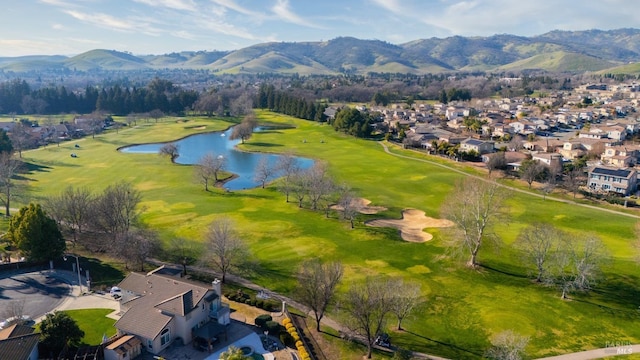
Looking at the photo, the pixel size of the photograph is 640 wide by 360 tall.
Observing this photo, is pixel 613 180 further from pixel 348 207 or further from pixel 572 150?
pixel 348 207

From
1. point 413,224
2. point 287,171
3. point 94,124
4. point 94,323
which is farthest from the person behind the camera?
point 94,124

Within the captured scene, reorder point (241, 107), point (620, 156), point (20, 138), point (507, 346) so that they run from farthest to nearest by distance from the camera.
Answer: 1. point (241, 107)
2. point (20, 138)
3. point (620, 156)
4. point (507, 346)

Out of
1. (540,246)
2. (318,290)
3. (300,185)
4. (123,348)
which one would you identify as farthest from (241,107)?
(123,348)

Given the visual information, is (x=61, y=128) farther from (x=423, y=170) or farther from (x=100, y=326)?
(x=100, y=326)

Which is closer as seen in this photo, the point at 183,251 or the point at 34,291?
the point at 34,291

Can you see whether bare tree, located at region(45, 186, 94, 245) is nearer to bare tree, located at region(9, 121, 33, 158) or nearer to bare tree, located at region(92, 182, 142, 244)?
bare tree, located at region(92, 182, 142, 244)

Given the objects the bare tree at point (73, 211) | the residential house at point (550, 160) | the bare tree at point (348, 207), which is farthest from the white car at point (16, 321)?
the residential house at point (550, 160)

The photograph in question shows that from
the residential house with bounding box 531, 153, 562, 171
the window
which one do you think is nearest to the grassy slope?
the window

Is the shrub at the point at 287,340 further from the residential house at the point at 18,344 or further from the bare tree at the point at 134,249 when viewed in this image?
the bare tree at the point at 134,249
